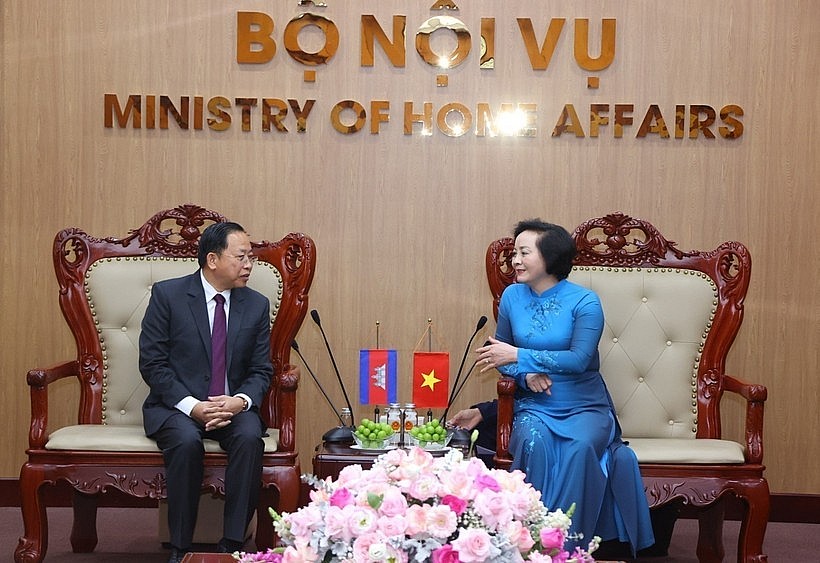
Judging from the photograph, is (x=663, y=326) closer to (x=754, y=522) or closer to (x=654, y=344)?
Result: (x=654, y=344)

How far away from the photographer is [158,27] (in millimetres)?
4848

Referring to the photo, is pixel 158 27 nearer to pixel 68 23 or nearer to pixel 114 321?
pixel 68 23

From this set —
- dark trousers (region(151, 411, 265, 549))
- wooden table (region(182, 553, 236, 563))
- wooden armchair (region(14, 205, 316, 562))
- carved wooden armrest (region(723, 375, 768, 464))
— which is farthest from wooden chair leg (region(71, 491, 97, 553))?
carved wooden armrest (region(723, 375, 768, 464))

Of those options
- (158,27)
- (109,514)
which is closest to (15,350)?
(109,514)

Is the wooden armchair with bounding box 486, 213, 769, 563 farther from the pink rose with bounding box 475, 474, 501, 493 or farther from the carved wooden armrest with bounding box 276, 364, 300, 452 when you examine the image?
the pink rose with bounding box 475, 474, 501, 493

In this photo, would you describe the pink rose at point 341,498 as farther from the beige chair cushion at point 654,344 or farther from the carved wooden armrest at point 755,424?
the beige chair cushion at point 654,344

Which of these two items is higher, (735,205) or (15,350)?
(735,205)

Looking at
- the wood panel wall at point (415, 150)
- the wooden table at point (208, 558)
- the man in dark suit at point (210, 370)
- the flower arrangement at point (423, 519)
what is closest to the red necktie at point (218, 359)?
the man in dark suit at point (210, 370)

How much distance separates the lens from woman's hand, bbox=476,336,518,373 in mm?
3955

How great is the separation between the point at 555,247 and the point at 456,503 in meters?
2.23

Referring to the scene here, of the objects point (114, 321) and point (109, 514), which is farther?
point (109, 514)

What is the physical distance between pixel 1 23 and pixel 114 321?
1.57 metres

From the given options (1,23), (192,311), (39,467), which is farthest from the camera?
(1,23)

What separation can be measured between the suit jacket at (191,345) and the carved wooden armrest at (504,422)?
0.89m
